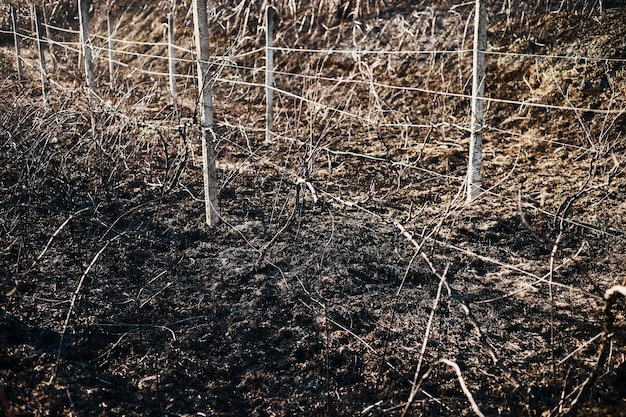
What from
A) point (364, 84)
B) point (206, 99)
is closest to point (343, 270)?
point (206, 99)

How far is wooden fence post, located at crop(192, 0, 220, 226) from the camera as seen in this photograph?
12.1 ft

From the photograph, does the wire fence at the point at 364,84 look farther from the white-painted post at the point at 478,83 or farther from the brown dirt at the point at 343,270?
the white-painted post at the point at 478,83

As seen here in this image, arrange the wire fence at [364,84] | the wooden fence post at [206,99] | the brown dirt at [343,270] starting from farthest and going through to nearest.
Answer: the wire fence at [364,84] < the wooden fence post at [206,99] < the brown dirt at [343,270]

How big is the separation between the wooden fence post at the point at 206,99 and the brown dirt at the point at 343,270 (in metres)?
0.19

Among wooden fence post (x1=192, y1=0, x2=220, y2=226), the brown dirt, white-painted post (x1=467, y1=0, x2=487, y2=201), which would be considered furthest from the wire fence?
wooden fence post (x1=192, y1=0, x2=220, y2=226)

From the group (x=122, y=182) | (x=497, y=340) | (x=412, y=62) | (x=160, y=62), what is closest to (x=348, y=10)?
(x=412, y=62)

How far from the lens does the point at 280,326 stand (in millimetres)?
2936

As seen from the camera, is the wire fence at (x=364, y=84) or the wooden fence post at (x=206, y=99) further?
the wire fence at (x=364, y=84)

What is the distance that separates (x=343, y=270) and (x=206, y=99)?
1.39 meters

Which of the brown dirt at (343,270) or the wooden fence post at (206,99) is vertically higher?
the wooden fence post at (206,99)

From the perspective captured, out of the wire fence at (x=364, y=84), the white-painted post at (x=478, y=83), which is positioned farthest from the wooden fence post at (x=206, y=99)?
the white-painted post at (x=478, y=83)

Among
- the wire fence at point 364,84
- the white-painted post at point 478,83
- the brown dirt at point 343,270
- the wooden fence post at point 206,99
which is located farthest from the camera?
the wire fence at point 364,84

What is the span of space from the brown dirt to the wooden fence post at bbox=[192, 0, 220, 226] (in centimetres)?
19

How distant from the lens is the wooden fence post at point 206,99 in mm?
3676
